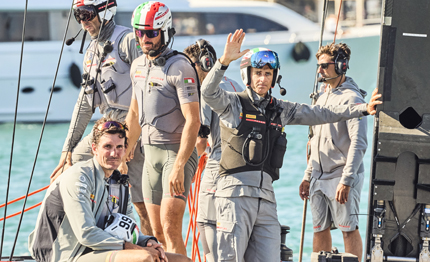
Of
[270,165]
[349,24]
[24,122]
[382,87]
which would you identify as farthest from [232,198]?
[349,24]

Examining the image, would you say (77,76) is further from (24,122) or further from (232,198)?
(232,198)

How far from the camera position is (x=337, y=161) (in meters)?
5.29

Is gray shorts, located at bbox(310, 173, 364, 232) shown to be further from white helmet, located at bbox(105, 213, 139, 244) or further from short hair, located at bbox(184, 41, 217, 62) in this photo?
white helmet, located at bbox(105, 213, 139, 244)

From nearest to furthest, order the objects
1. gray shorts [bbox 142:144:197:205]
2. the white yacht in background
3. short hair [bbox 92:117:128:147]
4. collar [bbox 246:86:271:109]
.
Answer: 1. short hair [bbox 92:117:128:147]
2. collar [bbox 246:86:271:109]
3. gray shorts [bbox 142:144:197:205]
4. the white yacht in background

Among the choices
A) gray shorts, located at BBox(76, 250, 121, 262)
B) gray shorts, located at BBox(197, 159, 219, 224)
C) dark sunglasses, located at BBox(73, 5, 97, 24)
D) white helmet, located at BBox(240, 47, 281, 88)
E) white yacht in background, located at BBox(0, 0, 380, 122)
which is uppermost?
white yacht in background, located at BBox(0, 0, 380, 122)

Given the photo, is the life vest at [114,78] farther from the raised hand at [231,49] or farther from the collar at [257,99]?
the raised hand at [231,49]

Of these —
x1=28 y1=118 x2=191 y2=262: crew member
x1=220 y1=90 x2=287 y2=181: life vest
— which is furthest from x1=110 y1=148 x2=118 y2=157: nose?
x1=220 y1=90 x2=287 y2=181: life vest

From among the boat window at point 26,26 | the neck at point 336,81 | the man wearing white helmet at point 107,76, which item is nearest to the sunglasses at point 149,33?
the man wearing white helmet at point 107,76

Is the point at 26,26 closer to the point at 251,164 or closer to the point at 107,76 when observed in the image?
the point at 107,76

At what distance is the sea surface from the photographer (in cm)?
1185

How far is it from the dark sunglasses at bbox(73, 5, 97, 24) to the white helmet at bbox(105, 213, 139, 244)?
1.99m

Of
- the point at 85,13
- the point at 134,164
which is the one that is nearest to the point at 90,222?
the point at 134,164

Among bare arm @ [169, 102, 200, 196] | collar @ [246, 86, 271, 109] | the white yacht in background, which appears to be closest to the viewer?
collar @ [246, 86, 271, 109]

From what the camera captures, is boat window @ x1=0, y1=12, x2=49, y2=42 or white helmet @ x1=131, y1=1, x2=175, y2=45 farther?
boat window @ x1=0, y1=12, x2=49, y2=42
